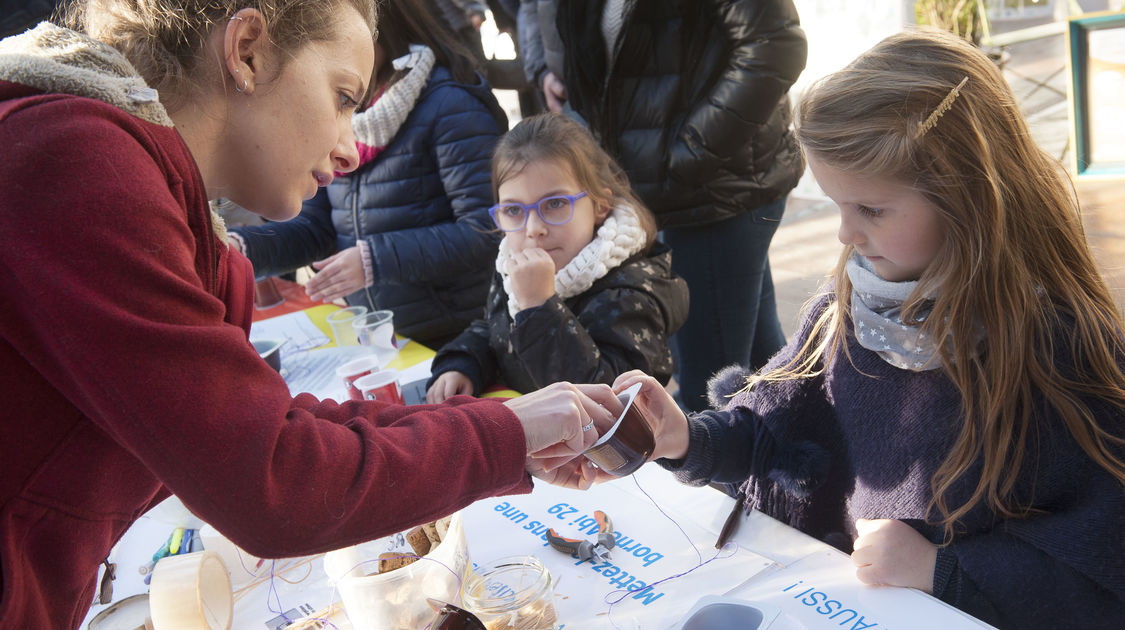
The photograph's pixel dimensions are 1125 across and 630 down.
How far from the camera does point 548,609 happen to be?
4.04ft

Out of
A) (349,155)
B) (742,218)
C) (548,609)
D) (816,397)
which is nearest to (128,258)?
Answer: (349,155)

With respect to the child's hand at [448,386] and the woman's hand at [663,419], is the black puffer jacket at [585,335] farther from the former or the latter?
the woman's hand at [663,419]

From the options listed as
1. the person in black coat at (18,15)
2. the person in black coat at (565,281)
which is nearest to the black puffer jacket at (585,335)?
the person in black coat at (565,281)

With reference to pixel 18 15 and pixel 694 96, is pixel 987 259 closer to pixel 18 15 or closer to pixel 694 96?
pixel 694 96

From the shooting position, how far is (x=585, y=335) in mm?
2131

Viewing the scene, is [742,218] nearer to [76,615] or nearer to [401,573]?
[401,573]

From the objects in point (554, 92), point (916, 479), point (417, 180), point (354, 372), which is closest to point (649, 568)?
point (916, 479)

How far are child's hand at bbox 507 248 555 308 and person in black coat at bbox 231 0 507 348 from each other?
63 cm

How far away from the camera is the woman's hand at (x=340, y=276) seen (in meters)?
2.62

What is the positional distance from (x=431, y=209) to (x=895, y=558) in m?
2.04

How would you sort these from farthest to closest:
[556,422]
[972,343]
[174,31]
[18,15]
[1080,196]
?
[18,15]
[1080,196]
[972,343]
[556,422]
[174,31]

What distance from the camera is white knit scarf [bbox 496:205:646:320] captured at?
2.25 m

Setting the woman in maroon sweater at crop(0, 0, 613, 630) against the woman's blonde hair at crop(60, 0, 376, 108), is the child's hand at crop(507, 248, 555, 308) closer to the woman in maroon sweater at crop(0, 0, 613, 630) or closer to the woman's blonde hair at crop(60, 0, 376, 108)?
the woman in maroon sweater at crop(0, 0, 613, 630)

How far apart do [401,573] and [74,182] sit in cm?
70
